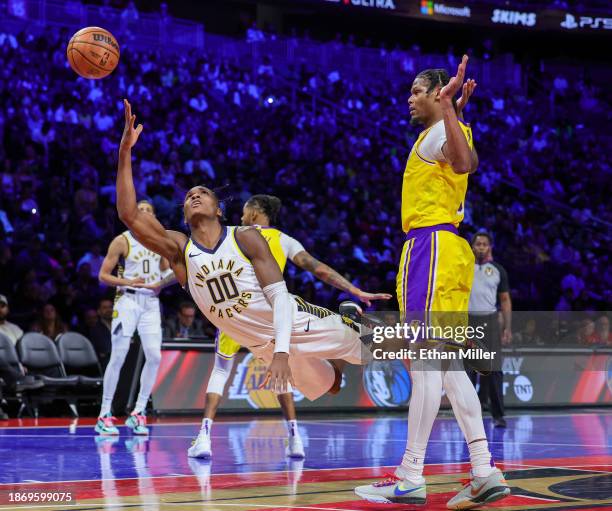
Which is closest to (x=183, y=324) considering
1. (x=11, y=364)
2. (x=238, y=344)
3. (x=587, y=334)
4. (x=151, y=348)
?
(x=11, y=364)

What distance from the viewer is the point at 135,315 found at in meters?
9.43

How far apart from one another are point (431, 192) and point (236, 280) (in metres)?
1.24

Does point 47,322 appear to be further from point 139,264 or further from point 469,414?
point 469,414

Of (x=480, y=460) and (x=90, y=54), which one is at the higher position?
(x=90, y=54)

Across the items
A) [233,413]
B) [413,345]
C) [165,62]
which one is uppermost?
[165,62]

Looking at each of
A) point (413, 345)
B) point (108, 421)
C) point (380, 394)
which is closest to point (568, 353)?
point (380, 394)

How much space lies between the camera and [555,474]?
20.0ft

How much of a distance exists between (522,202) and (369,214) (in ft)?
16.3

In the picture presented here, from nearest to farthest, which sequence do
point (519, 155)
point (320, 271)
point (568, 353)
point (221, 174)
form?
point (320, 271) < point (568, 353) < point (221, 174) < point (519, 155)

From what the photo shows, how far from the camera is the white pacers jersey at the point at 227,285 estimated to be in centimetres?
548

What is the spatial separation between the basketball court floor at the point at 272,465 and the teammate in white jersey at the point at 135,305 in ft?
1.91

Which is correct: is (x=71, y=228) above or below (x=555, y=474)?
above

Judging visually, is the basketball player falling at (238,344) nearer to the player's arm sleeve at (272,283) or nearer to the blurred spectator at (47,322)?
the player's arm sleeve at (272,283)

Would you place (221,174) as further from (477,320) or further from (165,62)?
(477,320)
